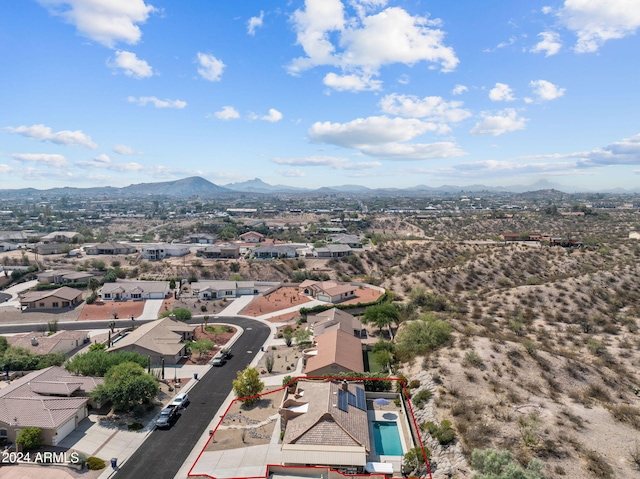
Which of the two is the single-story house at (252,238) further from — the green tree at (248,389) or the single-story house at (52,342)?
the green tree at (248,389)

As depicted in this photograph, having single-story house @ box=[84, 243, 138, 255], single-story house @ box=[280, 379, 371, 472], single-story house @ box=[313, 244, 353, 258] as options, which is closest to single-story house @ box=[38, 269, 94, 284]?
single-story house @ box=[84, 243, 138, 255]

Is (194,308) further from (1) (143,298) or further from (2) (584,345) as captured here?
(2) (584,345)

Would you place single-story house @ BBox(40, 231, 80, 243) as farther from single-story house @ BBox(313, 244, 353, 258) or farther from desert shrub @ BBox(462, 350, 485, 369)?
desert shrub @ BBox(462, 350, 485, 369)

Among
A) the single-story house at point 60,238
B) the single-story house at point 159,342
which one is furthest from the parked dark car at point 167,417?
the single-story house at point 60,238

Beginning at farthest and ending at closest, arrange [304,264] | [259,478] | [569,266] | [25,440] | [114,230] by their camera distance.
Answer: [114,230], [304,264], [569,266], [25,440], [259,478]

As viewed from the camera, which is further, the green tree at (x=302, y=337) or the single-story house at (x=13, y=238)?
the single-story house at (x=13, y=238)

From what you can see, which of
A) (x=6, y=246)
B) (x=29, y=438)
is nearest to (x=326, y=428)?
(x=29, y=438)

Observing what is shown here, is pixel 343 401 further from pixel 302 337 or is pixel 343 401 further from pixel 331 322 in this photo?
pixel 331 322

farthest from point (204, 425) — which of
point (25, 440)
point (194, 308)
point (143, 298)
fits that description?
point (143, 298)
